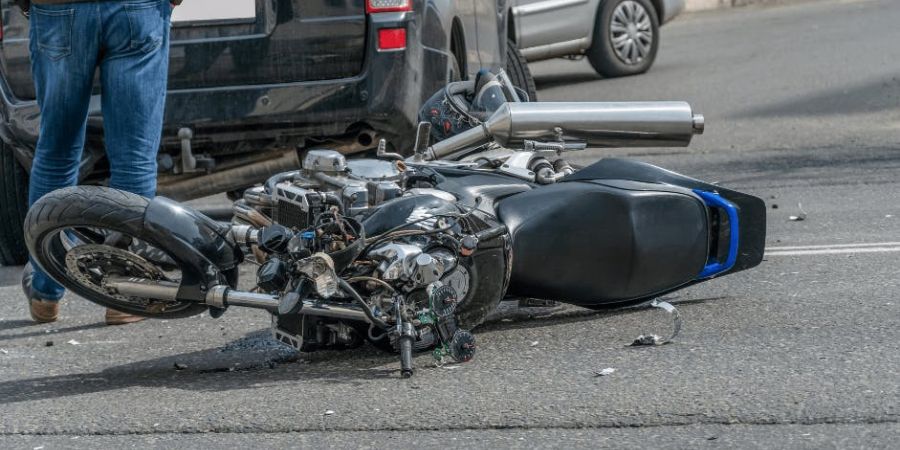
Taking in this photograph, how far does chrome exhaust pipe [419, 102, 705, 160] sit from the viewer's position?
5.25 metres

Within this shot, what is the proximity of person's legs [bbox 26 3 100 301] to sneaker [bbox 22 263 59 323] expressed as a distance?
327 mm

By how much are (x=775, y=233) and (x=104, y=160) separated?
2960mm

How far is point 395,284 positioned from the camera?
14.5 ft

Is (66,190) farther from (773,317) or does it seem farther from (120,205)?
(773,317)

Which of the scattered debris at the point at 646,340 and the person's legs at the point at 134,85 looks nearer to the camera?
the scattered debris at the point at 646,340

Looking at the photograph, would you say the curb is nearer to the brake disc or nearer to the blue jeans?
the blue jeans

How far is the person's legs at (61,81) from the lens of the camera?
199 inches

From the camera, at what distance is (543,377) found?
14.1ft

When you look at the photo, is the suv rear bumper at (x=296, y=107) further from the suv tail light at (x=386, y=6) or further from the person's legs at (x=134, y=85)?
the person's legs at (x=134, y=85)

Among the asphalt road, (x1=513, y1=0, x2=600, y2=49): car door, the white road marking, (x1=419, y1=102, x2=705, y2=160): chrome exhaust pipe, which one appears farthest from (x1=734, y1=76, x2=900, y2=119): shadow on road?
(x1=419, y1=102, x2=705, y2=160): chrome exhaust pipe

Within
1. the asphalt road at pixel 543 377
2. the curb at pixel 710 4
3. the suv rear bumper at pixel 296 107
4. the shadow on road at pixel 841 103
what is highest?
the suv rear bumper at pixel 296 107

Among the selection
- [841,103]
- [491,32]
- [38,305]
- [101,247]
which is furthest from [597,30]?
[101,247]

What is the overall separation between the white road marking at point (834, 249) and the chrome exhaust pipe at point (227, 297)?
248 cm

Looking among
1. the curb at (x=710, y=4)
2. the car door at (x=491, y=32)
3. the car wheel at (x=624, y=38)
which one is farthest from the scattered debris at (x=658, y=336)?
the curb at (x=710, y=4)
